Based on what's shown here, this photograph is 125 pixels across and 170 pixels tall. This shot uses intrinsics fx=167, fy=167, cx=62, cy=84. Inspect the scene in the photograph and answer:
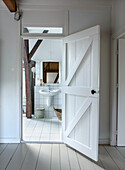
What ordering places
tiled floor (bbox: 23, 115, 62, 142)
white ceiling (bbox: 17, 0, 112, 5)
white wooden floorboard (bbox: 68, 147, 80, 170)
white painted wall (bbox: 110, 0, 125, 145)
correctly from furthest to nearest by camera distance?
tiled floor (bbox: 23, 115, 62, 142) → white ceiling (bbox: 17, 0, 112, 5) → white painted wall (bbox: 110, 0, 125, 145) → white wooden floorboard (bbox: 68, 147, 80, 170)

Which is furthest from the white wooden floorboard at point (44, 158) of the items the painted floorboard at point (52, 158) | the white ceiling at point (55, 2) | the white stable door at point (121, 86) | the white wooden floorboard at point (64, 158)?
the white ceiling at point (55, 2)

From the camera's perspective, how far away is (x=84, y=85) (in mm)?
2846

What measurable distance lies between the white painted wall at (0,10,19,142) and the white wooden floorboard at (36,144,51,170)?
2.10 ft

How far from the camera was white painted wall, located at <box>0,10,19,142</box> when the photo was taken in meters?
3.32

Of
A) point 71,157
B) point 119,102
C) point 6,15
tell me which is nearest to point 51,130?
point 71,157

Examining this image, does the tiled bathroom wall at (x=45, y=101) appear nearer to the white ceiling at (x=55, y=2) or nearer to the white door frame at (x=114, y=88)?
the white door frame at (x=114, y=88)

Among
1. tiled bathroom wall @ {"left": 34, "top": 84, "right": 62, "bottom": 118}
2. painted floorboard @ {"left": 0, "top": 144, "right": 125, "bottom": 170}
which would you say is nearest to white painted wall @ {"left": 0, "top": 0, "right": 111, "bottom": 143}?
painted floorboard @ {"left": 0, "top": 144, "right": 125, "bottom": 170}

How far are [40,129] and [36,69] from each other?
93.6 inches

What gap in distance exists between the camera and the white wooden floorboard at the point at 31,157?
2434 mm

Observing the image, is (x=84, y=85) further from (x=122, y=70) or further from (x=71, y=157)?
(x=71, y=157)

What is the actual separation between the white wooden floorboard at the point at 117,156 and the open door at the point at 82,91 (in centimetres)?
37

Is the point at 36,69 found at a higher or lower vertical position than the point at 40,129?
higher

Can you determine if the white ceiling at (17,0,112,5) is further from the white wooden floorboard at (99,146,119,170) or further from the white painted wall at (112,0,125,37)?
the white wooden floorboard at (99,146,119,170)

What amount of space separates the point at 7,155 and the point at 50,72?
3.51m
